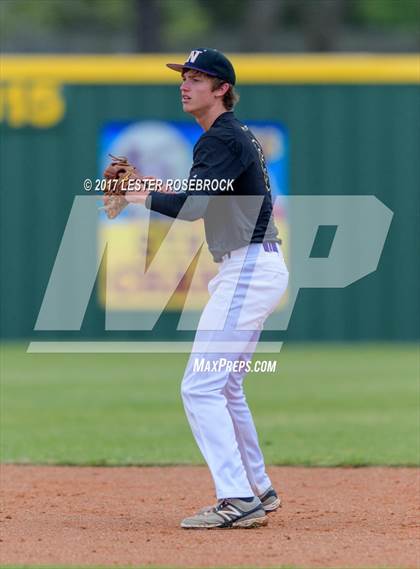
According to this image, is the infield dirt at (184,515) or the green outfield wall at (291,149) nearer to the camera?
the infield dirt at (184,515)

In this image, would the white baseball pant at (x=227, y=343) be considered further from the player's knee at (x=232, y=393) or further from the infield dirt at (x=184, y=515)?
the infield dirt at (x=184, y=515)

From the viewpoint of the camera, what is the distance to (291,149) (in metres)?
17.2

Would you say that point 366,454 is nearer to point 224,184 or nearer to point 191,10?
point 224,184

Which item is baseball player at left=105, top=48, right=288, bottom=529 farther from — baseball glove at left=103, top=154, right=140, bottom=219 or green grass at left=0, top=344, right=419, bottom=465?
green grass at left=0, top=344, right=419, bottom=465

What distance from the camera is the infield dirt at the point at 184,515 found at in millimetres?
5227

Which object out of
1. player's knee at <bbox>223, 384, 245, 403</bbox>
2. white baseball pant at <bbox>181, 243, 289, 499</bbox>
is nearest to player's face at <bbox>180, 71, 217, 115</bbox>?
white baseball pant at <bbox>181, 243, 289, 499</bbox>

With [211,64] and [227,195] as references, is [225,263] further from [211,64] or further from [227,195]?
[211,64]

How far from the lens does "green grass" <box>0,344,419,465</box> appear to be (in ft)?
29.1

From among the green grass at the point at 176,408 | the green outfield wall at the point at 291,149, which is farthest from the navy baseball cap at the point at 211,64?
the green outfield wall at the point at 291,149

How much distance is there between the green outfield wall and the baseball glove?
1081cm

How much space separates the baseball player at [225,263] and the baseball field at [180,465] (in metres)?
0.26

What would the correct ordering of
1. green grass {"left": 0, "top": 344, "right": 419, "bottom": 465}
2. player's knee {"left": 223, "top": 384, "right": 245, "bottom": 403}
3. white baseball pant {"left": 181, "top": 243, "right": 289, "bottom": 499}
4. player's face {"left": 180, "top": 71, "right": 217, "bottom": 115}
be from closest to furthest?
1. white baseball pant {"left": 181, "top": 243, "right": 289, "bottom": 499}
2. player's face {"left": 180, "top": 71, "right": 217, "bottom": 115}
3. player's knee {"left": 223, "top": 384, "right": 245, "bottom": 403}
4. green grass {"left": 0, "top": 344, "right": 419, "bottom": 465}

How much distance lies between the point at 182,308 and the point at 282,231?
1.64m

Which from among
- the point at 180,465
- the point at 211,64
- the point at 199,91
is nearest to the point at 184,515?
the point at 180,465
